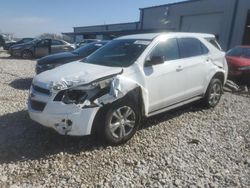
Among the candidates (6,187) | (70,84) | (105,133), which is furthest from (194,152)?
(6,187)

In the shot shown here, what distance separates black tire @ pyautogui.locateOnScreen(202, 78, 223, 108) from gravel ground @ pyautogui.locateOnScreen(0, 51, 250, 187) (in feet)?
1.98

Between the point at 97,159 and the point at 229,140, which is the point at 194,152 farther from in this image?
the point at 97,159

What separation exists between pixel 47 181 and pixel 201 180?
194 centimetres

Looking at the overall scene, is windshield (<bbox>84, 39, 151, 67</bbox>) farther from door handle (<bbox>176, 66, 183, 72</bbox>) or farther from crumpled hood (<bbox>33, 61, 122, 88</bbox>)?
door handle (<bbox>176, 66, 183, 72</bbox>)

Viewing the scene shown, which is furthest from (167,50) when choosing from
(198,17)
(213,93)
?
(198,17)

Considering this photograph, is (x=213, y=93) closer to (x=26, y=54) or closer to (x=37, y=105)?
(x=37, y=105)

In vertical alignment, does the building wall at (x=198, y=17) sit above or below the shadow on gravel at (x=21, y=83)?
above

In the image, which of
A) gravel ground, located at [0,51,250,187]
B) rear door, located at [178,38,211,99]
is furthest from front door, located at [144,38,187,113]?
gravel ground, located at [0,51,250,187]

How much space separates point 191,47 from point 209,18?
19882 millimetres

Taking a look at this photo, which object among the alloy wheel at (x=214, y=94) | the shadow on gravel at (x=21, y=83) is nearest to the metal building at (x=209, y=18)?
the alloy wheel at (x=214, y=94)

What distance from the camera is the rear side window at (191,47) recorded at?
17.7 feet

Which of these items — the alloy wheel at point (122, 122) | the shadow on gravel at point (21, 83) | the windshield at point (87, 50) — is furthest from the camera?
the windshield at point (87, 50)

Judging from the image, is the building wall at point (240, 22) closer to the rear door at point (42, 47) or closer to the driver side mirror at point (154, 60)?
the rear door at point (42, 47)

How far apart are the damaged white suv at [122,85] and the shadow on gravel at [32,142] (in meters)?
0.38
